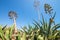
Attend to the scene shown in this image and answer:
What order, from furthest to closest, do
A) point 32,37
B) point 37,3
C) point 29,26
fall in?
point 37,3, point 29,26, point 32,37

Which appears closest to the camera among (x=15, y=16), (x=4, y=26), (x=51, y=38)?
(x=4, y=26)

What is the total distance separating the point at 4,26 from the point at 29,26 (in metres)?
3.46

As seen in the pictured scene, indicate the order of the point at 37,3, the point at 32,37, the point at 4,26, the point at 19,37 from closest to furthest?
the point at 19,37 < the point at 32,37 < the point at 4,26 < the point at 37,3

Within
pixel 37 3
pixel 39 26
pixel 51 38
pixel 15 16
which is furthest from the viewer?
pixel 15 16

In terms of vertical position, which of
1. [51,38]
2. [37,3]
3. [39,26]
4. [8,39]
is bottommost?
[8,39]

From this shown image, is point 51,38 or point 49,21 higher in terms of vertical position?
point 49,21

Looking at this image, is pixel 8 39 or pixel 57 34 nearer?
pixel 8 39

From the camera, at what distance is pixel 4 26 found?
335 inches

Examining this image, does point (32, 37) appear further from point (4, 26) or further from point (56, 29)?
point (56, 29)

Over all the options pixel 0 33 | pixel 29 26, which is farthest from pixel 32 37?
pixel 29 26

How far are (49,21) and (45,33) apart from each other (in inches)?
29.2

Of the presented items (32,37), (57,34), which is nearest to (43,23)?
(57,34)

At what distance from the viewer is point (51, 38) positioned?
9.63 m

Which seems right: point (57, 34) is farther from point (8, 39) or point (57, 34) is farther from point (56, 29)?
point (8, 39)
